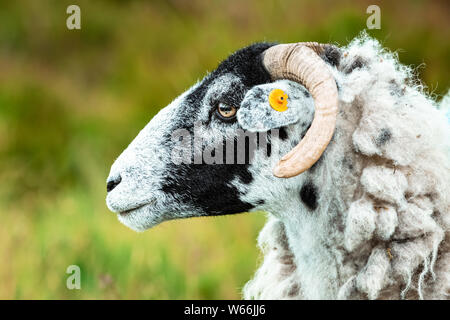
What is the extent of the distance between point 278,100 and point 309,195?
1.58ft

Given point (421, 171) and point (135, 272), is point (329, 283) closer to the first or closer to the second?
point (421, 171)

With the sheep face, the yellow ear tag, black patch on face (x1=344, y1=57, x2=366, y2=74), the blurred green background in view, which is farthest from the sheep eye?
the blurred green background

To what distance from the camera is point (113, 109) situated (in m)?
10.4

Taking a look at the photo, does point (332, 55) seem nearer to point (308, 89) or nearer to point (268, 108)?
point (308, 89)

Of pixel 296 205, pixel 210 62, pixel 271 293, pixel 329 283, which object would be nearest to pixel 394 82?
pixel 296 205

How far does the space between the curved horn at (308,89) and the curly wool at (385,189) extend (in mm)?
209

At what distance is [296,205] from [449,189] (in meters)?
0.72

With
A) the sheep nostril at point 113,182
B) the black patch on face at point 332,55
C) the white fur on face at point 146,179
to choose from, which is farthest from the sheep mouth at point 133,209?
the black patch on face at point 332,55

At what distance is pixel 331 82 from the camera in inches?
121

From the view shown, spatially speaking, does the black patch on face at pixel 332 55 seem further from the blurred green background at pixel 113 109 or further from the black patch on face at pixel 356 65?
the blurred green background at pixel 113 109

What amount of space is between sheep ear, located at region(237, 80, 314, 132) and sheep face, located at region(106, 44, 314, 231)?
0.04 metres

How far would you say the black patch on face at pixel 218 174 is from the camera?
334 centimetres

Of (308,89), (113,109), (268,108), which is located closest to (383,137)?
(308,89)

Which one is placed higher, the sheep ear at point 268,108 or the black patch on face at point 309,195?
the sheep ear at point 268,108
